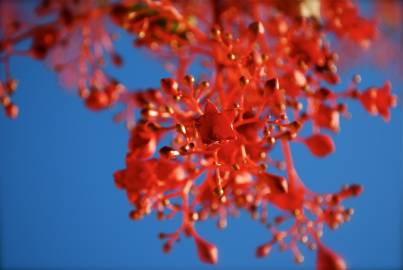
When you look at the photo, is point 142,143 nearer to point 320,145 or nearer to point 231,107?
point 231,107

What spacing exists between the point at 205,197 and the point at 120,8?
27 centimetres

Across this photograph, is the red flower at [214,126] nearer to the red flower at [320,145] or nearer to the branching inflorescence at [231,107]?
the branching inflorescence at [231,107]

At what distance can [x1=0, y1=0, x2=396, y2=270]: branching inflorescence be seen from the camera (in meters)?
0.41

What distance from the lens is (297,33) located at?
0.60 metres

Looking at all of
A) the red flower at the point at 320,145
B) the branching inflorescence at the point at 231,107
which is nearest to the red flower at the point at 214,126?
the branching inflorescence at the point at 231,107

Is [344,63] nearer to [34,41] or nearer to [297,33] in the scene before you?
[297,33]

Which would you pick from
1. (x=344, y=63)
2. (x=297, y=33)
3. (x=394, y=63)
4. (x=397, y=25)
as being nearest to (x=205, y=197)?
(x=297, y=33)

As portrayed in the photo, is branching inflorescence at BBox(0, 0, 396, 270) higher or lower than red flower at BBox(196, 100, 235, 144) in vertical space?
higher

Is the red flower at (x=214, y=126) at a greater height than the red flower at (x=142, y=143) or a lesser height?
lesser

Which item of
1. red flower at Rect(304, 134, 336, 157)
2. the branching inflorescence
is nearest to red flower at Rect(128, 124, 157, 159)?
the branching inflorescence

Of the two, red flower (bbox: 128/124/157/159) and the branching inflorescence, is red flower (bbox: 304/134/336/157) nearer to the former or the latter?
the branching inflorescence

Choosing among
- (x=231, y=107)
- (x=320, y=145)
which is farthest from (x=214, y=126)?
(x=320, y=145)

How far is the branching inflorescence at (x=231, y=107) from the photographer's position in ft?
1.36

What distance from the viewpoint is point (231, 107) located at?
1.41 feet
